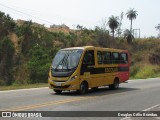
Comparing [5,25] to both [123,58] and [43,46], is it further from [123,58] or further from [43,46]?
[123,58]

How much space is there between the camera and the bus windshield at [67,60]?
18.9m

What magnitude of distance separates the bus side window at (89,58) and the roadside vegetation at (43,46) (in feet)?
53.5

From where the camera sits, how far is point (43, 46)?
206 ft

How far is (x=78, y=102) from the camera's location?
1548cm

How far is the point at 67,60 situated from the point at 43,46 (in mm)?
44160

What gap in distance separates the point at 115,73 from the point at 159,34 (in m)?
84.5

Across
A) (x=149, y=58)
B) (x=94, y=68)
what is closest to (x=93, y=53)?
(x=94, y=68)

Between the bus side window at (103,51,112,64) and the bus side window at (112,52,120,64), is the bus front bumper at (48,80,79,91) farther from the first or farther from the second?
the bus side window at (112,52,120,64)

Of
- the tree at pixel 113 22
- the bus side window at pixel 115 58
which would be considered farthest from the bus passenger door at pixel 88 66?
the tree at pixel 113 22

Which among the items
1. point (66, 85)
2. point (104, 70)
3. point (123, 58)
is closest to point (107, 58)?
point (104, 70)

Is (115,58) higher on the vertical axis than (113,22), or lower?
lower

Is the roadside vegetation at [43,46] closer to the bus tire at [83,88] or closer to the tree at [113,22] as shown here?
the tree at [113,22]

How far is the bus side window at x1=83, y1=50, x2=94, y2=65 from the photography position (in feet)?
64.1

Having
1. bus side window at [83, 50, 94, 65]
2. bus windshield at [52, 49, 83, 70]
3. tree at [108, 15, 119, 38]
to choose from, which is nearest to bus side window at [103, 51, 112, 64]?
bus side window at [83, 50, 94, 65]
